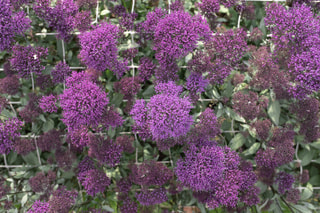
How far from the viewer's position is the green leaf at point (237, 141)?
295 centimetres

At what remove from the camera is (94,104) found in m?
2.30

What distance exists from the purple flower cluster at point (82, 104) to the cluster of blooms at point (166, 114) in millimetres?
330

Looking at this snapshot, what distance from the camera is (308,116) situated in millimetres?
2713

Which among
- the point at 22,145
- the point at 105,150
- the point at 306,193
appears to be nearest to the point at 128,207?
the point at 105,150

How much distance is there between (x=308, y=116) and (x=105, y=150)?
6.76 feet

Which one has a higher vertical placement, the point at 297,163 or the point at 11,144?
the point at 11,144

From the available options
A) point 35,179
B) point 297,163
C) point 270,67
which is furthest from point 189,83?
point 35,179

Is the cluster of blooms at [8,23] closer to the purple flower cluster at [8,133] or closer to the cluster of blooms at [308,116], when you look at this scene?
the purple flower cluster at [8,133]

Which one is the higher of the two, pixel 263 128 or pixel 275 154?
pixel 263 128

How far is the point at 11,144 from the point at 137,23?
180cm

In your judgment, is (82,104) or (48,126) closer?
(82,104)

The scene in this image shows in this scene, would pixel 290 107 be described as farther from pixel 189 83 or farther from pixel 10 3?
pixel 10 3

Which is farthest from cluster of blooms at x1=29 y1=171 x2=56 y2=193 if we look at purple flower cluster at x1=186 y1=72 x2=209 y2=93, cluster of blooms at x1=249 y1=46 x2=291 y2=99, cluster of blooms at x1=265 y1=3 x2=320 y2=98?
cluster of blooms at x1=265 y1=3 x2=320 y2=98

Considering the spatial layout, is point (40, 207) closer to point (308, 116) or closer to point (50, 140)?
point (50, 140)
